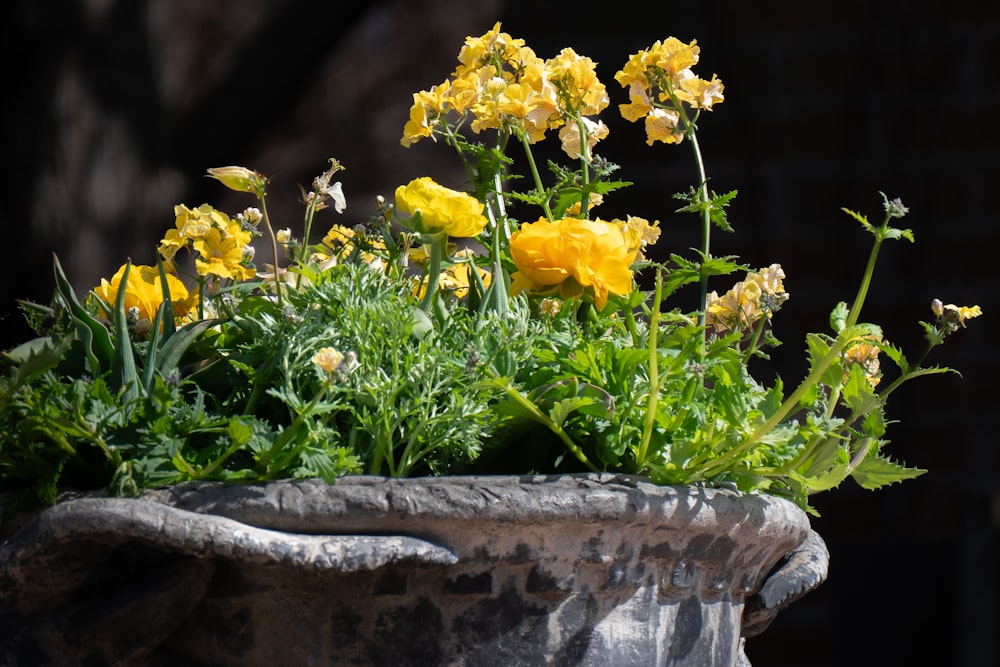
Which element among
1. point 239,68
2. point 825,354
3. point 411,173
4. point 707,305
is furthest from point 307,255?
point 411,173

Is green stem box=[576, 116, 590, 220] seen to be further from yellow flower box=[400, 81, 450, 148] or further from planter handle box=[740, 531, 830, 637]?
planter handle box=[740, 531, 830, 637]

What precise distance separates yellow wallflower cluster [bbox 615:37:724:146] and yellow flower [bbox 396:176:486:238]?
216 mm

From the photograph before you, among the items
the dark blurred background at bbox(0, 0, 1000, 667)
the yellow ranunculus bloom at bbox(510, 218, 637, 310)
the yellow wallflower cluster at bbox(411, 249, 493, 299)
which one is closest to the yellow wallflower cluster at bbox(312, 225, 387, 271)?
the yellow wallflower cluster at bbox(411, 249, 493, 299)

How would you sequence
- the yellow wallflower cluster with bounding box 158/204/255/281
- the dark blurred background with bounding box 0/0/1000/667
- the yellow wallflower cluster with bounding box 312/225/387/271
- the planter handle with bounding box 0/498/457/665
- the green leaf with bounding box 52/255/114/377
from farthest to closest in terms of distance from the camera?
the dark blurred background with bounding box 0/0/1000/667 < the yellow wallflower cluster with bounding box 312/225/387/271 < the yellow wallflower cluster with bounding box 158/204/255/281 < the green leaf with bounding box 52/255/114/377 < the planter handle with bounding box 0/498/457/665

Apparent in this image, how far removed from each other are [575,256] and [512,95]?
18 centimetres

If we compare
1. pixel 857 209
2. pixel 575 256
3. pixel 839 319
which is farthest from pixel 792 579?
pixel 857 209

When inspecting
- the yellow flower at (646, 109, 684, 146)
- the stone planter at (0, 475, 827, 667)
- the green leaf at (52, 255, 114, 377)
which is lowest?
the stone planter at (0, 475, 827, 667)

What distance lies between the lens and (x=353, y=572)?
78 cm

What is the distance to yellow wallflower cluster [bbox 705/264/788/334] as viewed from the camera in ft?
3.27

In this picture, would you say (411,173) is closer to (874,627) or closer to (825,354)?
(874,627)

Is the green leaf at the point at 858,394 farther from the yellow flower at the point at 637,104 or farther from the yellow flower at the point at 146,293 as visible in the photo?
the yellow flower at the point at 146,293

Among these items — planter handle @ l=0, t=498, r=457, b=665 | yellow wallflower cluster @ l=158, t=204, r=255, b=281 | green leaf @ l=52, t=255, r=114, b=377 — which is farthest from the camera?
yellow wallflower cluster @ l=158, t=204, r=255, b=281

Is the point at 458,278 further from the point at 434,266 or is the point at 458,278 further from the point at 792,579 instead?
the point at 792,579

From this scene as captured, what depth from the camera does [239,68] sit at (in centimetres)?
333
